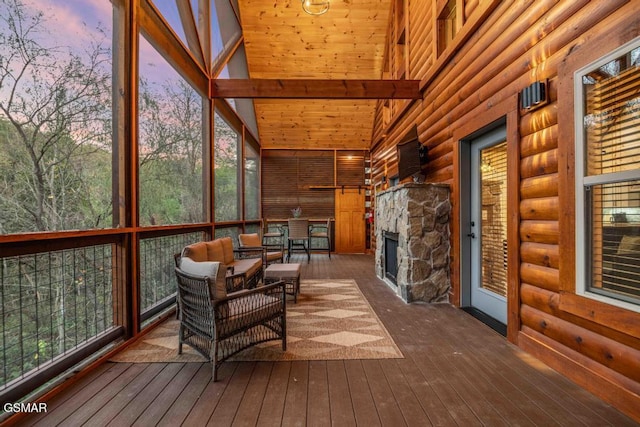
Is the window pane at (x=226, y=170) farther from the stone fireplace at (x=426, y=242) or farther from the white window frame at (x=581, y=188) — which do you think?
the white window frame at (x=581, y=188)

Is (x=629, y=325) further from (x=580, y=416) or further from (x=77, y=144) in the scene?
(x=77, y=144)

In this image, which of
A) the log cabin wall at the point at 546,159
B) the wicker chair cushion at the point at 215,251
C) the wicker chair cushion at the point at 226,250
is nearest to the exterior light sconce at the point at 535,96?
the log cabin wall at the point at 546,159

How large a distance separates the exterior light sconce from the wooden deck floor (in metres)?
1.90

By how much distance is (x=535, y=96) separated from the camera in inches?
90.4

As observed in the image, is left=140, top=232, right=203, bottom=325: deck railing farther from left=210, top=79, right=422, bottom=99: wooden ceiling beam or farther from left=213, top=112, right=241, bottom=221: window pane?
left=210, top=79, right=422, bottom=99: wooden ceiling beam

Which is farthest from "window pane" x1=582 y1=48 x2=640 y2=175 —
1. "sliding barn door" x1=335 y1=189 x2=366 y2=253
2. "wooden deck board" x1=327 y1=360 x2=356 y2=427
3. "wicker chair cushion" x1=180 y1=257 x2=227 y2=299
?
"sliding barn door" x1=335 y1=189 x2=366 y2=253

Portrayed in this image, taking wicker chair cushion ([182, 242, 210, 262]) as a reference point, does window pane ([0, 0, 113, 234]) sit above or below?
above

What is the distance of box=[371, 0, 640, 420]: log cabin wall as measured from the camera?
1749mm

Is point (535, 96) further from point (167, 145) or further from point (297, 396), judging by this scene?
point (167, 145)

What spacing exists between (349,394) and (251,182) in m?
6.80

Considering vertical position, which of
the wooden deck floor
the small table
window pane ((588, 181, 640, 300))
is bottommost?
the wooden deck floor

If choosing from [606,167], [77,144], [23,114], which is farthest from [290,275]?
[606,167]

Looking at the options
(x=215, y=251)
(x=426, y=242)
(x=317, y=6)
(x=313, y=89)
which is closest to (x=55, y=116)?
(x=215, y=251)

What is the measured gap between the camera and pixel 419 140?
4816 millimetres
